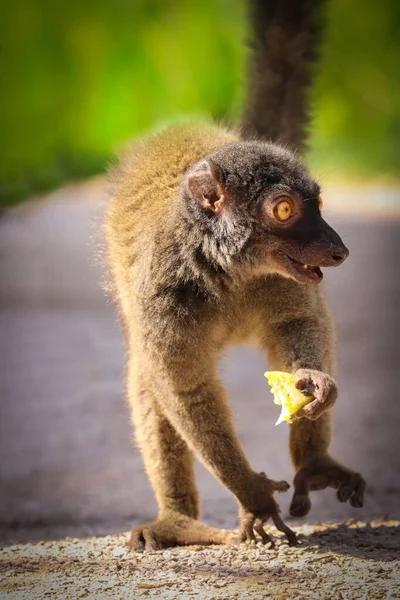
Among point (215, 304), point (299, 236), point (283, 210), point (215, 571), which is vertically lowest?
point (215, 571)

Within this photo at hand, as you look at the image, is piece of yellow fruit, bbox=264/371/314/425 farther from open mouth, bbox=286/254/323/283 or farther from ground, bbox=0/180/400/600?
ground, bbox=0/180/400/600

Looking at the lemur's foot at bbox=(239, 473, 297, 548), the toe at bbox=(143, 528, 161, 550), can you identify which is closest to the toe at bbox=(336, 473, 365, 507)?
the lemur's foot at bbox=(239, 473, 297, 548)

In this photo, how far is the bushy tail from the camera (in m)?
4.95

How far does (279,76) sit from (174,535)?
8.41 feet

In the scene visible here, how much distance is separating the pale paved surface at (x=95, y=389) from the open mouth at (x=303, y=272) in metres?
1.71

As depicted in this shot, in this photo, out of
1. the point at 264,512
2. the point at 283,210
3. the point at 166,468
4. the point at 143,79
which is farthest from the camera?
the point at 143,79

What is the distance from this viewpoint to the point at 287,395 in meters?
3.71

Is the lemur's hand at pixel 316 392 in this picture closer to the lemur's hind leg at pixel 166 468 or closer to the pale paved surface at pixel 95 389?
the lemur's hind leg at pixel 166 468

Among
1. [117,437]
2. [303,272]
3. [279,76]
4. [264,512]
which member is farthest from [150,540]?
[117,437]

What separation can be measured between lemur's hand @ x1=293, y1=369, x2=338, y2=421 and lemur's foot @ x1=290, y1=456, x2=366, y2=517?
638mm

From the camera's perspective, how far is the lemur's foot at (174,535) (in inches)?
170

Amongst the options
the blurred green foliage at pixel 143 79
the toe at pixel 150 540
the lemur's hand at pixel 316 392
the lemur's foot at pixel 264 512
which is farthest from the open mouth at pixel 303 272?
the blurred green foliage at pixel 143 79

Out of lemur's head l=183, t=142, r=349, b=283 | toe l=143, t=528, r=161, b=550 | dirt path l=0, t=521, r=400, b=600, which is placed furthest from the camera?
toe l=143, t=528, r=161, b=550

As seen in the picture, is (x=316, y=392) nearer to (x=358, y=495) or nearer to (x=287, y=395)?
(x=287, y=395)
